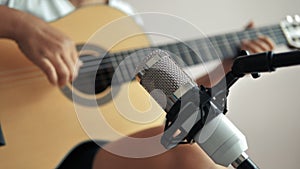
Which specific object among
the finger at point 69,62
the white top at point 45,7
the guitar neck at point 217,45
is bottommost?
the white top at point 45,7

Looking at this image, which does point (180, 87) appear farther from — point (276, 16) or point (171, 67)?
point (276, 16)

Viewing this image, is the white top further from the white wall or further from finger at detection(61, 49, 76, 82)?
the white wall

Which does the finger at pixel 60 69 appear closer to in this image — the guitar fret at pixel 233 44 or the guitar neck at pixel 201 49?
the guitar neck at pixel 201 49

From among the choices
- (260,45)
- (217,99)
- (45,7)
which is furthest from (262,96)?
(217,99)

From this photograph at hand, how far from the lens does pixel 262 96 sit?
144cm

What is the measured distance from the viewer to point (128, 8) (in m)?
1.19

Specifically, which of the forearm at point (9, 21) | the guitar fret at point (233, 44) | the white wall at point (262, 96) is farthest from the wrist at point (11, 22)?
the white wall at point (262, 96)

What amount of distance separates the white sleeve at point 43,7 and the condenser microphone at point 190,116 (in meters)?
0.60

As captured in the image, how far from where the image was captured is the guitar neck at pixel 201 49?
856 millimetres

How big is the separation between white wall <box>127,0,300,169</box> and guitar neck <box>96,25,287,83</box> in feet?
1.03

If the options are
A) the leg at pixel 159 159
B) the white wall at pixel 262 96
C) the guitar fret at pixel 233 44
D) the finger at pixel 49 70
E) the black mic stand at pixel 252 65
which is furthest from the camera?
the white wall at pixel 262 96

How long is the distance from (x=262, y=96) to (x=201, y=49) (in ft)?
1.95

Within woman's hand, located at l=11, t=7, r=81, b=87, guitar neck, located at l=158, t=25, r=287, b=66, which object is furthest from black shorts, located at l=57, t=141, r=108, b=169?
guitar neck, located at l=158, t=25, r=287, b=66

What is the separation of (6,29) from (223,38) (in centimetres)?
47
